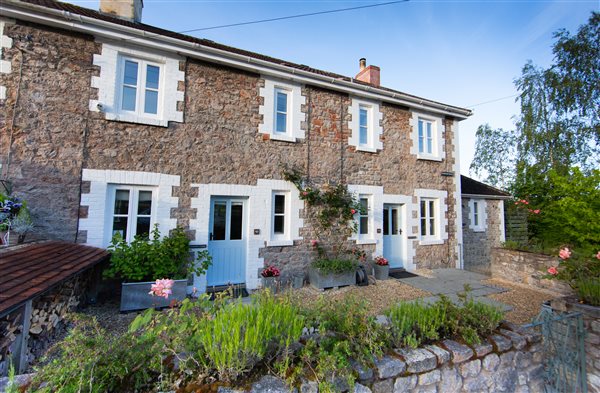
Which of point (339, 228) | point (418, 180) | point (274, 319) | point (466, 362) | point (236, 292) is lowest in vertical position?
point (236, 292)

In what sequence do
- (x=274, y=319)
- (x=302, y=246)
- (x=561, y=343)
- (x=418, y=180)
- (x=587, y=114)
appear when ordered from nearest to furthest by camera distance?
(x=274, y=319) → (x=561, y=343) → (x=302, y=246) → (x=418, y=180) → (x=587, y=114)

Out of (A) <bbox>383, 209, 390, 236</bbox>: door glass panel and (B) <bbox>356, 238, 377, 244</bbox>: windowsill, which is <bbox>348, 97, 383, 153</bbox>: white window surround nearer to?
(A) <bbox>383, 209, 390, 236</bbox>: door glass panel

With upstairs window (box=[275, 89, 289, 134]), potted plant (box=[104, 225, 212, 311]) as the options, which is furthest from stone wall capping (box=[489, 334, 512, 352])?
upstairs window (box=[275, 89, 289, 134])

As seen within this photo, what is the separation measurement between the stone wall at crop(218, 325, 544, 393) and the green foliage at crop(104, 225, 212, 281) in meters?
3.87

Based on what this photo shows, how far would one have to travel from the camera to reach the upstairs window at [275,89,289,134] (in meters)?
7.01

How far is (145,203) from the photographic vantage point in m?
5.60

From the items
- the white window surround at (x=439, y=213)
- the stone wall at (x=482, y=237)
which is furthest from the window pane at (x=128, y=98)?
the stone wall at (x=482, y=237)

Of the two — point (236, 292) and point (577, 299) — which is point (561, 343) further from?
point (236, 292)

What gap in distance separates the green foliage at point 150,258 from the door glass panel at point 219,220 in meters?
0.90

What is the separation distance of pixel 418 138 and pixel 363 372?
8.51 m

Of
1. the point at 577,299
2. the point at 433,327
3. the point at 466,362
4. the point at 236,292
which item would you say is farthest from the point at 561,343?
the point at 236,292

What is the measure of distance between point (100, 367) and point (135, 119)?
17.4 feet

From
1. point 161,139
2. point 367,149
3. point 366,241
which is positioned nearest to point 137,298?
point 161,139

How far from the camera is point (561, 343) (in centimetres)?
313
